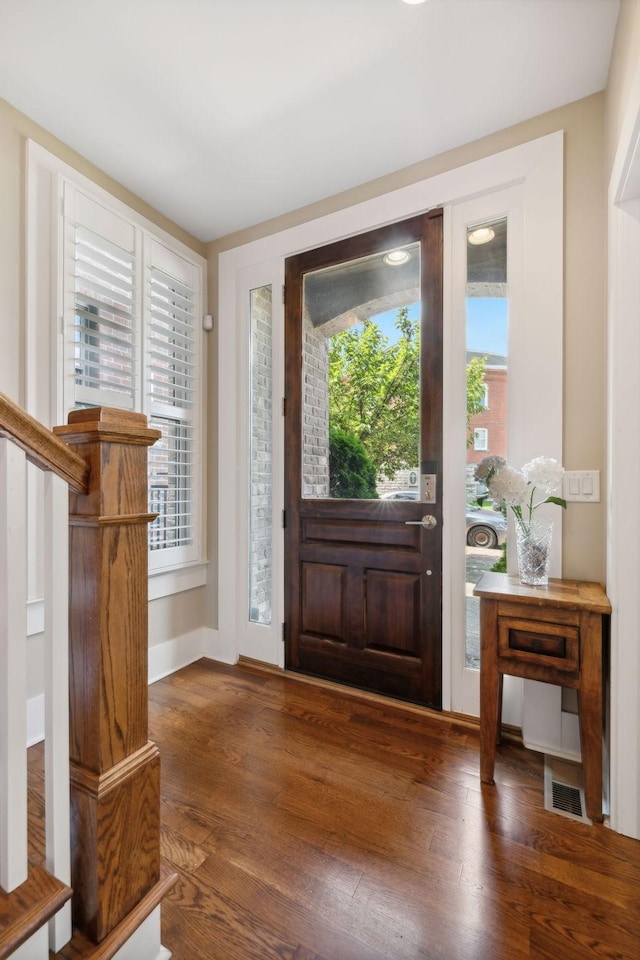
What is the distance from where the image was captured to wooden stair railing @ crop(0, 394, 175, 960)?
0.80 meters

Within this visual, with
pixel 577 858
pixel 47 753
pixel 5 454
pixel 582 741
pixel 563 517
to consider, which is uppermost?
pixel 5 454

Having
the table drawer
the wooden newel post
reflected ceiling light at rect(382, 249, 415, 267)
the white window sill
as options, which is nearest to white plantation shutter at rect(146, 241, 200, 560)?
the white window sill

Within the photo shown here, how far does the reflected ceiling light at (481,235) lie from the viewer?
1.99 m

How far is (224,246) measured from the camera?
2.79m

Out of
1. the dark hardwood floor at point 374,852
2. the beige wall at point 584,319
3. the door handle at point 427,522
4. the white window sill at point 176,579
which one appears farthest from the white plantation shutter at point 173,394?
the beige wall at point 584,319

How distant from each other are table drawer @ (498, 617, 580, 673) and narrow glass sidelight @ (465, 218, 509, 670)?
1.46 feet

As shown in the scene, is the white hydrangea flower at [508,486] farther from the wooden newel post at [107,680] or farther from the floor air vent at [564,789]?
the wooden newel post at [107,680]

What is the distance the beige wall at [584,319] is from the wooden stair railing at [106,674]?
168cm

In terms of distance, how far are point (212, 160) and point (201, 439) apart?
1.52 meters

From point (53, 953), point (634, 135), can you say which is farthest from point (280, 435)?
point (53, 953)

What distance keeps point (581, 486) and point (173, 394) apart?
7.35ft

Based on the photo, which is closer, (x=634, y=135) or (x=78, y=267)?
(x=634, y=135)

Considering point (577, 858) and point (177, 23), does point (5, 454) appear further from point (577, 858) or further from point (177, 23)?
point (577, 858)

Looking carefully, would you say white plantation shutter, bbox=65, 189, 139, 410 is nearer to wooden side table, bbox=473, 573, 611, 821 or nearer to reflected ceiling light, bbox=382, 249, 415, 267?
reflected ceiling light, bbox=382, 249, 415, 267
